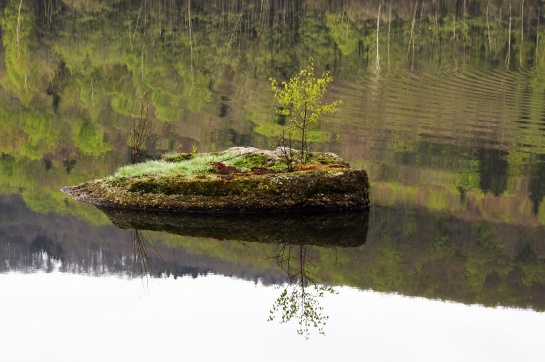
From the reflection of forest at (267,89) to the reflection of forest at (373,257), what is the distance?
182 centimetres

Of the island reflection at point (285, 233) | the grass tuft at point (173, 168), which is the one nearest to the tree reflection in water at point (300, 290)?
the island reflection at point (285, 233)

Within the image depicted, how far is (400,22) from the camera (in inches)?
4119

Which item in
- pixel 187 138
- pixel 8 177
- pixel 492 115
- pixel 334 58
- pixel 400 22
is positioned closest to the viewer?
pixel 8 177

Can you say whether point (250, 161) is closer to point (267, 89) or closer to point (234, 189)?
point (234, 189)

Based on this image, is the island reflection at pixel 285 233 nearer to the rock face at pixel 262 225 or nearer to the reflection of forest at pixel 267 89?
the rock face at pixel 262 225

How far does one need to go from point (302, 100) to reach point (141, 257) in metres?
7.74

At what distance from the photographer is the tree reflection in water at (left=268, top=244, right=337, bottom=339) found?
13266 millimetres

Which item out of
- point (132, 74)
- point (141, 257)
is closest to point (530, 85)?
point (132, 74)

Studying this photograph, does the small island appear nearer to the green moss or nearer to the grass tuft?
the grass tuft

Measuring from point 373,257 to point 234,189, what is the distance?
4255mm

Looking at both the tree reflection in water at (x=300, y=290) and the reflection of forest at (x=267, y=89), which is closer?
the tree reflection in water at (x=300, y=290)

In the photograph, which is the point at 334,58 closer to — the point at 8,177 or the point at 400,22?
the point at 400,22

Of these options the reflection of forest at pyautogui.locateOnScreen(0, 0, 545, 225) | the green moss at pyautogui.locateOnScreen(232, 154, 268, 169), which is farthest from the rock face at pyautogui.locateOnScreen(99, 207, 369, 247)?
the reflection of forest at pyautogui.locateOnScreen(0, 0, 545, 225)

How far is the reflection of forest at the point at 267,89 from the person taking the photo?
25391 mm
